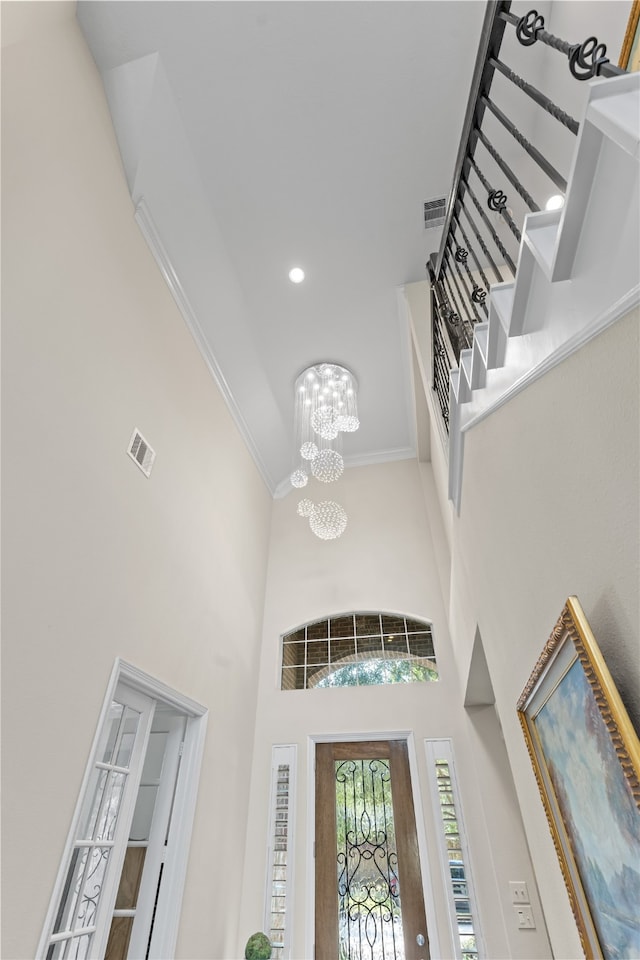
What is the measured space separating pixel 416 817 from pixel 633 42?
500 cm

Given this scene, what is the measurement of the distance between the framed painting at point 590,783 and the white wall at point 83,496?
1.98m

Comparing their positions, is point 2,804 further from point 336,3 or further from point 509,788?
point 336,3

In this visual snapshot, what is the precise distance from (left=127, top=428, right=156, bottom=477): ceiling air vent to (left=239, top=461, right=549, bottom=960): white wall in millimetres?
2684

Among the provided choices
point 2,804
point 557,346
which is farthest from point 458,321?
point 2,804

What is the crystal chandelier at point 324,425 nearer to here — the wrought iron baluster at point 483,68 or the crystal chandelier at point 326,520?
the crystal chandelier at point 326,520

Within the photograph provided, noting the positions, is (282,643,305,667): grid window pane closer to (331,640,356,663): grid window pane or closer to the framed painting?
(331,640,356,663): grid window pane

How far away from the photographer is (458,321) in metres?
2.34

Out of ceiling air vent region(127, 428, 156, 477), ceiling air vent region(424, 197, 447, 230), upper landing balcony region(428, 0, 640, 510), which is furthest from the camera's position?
ceiling air vent region(424, 197, 447, 230)

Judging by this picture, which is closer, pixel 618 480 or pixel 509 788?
pixel 618 480

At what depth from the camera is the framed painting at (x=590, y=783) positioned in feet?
2.82

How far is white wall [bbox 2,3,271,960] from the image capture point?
6.59ft

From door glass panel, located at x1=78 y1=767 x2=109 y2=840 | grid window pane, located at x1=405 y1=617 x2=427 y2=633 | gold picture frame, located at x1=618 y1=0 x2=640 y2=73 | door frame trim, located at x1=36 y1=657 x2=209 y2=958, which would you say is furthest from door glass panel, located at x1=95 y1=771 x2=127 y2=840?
gold picture frame, located at x1=618 y1=0 x2=640 y2=73

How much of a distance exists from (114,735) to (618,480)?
9.53 feet

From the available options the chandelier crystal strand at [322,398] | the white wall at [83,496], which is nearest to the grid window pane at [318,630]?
the white wall at [83,496]
